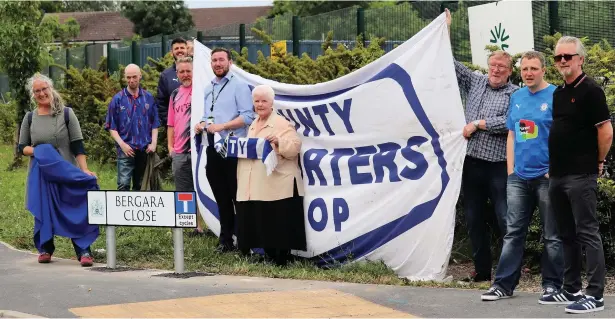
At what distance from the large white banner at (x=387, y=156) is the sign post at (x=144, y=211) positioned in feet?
3.96

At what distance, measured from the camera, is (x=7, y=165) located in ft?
73.6

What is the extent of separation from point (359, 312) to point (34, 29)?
50.5 ft

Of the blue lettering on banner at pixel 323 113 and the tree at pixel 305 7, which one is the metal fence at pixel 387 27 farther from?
the tree at pixel 305 7

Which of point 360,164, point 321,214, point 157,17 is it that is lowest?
point 321,214

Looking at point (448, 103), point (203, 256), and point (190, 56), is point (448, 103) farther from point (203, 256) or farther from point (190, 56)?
point (190, 56)

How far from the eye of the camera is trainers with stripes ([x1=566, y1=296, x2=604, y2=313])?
6930 millimetres

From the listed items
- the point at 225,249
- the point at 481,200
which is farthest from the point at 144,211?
the point at 481,200

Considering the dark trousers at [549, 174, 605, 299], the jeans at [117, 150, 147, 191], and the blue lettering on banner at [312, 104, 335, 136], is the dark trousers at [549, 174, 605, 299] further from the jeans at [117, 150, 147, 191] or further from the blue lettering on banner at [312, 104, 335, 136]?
the jeans at [117, 150, 147, 191]

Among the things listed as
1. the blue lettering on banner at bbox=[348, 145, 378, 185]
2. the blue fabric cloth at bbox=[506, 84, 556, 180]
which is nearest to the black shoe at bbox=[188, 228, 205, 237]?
the blue lettering on banner at bbox=[348, 145, 378, 185]

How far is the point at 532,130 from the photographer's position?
7500mm

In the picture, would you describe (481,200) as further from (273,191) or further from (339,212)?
(273,191)

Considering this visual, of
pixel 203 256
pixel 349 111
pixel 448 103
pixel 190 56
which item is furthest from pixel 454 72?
pixel 190 56

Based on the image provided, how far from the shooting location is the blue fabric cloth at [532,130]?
7457mm

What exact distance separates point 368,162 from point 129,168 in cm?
350
